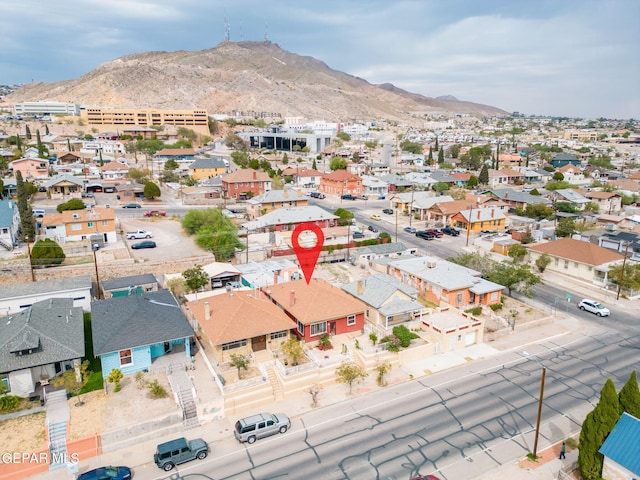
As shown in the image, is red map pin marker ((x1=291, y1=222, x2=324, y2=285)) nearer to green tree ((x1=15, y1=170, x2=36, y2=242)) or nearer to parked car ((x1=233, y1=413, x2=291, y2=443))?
parked car ((x1=233, y1=413, x2=291, y2=443))

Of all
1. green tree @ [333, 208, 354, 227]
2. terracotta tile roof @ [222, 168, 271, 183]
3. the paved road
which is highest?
terracotta tile roof @ [222, 168, 271, 183]

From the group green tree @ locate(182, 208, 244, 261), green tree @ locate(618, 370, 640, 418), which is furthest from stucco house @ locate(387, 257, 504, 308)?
green tree @ locate(618, 370, 640, 418)

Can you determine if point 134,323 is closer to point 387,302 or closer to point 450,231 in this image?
point 387,302

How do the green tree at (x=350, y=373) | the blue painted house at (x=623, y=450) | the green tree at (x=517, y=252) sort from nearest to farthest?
the blue painted house at (x=623, y=450) → the green tree at (x=350, y=373) → the green tree at (x=517, y=252)

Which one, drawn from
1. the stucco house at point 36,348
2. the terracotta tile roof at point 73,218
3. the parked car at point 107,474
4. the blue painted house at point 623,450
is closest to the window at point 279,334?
the stucco house at point 36,348

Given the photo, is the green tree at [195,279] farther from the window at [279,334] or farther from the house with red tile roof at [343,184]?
the house with red tile roof at [343,184]

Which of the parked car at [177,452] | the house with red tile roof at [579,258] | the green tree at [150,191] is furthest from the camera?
Answer: the green tree at [150,191]

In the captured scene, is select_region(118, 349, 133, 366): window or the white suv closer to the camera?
select_region(118, 349, 133, 366): window
